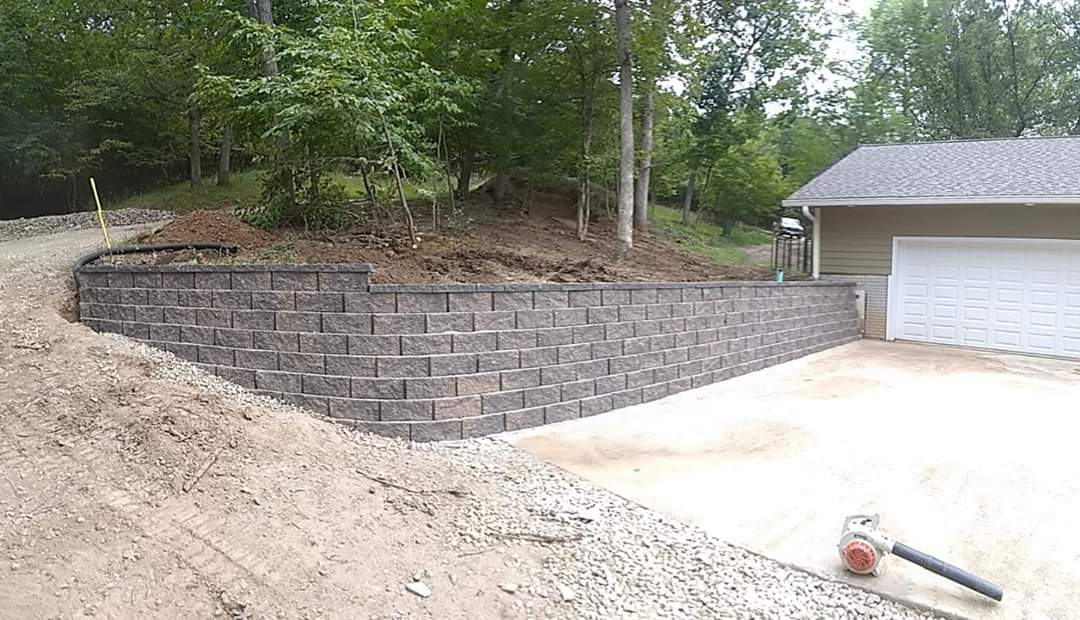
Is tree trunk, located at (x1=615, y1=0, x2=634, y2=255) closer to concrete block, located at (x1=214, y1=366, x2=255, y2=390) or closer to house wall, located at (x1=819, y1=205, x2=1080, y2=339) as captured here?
house wall, located at (x1=819, y1=205, x2=1080, y2=339)

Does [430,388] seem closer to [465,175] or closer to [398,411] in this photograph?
[398,411]

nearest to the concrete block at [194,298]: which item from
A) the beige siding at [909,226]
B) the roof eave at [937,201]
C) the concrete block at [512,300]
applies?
the concrete block at [512,300]

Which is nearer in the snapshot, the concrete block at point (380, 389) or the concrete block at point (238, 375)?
the concrete block at point (380, 389)

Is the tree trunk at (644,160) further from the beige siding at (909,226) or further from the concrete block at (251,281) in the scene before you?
the concrete block at (251,281)

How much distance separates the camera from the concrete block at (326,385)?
4.46m

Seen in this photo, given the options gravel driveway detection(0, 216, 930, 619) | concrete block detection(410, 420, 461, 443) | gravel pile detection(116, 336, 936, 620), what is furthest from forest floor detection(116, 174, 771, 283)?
gravel pile detection(116, 336, 936, 620)

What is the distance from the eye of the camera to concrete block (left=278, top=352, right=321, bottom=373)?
4.50 metres

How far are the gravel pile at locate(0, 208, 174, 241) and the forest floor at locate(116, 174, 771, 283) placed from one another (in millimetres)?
1410

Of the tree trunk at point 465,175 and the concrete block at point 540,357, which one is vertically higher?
the tree trunk at point 465,175

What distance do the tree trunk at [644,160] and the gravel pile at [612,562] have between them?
7612 millimetres

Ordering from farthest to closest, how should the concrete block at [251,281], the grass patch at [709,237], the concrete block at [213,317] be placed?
the grass patch at [709,237]
the concrete block at [213,317]
the concrete block at [251,281]

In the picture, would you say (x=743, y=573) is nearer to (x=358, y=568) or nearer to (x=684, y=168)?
(x=358, y=568)

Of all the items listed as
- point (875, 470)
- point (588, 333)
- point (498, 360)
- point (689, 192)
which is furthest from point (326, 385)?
point (689, 192)

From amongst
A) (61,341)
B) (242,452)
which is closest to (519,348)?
(242,452)
